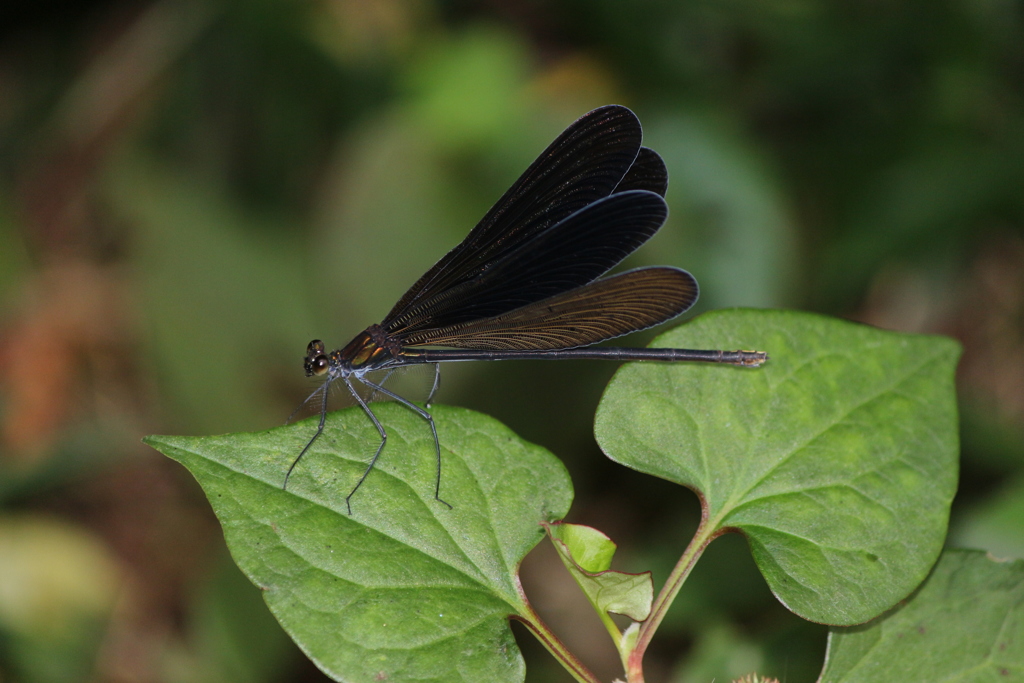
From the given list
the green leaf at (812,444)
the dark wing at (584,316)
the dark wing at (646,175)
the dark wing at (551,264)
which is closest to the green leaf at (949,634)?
the green leaf at (812,444)

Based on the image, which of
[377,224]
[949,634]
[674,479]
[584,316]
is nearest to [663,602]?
[674,479]

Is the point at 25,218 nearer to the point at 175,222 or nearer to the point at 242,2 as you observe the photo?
the point at 175,222

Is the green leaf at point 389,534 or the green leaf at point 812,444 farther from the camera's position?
the green leaf at point 812,444

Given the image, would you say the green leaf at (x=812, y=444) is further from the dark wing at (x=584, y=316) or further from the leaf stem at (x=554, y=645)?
the dark wing at (x=584, y=316)

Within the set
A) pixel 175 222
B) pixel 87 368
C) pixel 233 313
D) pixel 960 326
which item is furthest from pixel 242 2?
pixel 960 326

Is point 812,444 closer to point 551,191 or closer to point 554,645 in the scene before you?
point 554,645

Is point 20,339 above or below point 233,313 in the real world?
above

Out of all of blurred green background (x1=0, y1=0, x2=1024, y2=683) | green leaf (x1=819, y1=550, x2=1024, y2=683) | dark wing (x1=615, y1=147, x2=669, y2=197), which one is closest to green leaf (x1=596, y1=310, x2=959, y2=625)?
green leaf (x1=819, y1=550, x2=1024, y2=683)
